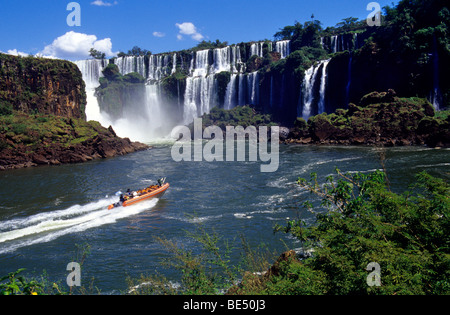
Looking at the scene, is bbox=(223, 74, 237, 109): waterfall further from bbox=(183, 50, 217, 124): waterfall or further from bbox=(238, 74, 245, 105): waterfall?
bbox=(183, 50, 217, 124): waterfall

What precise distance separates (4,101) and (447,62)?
52259 millimetres

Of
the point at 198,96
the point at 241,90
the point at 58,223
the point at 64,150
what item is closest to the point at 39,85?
the point at 64,150

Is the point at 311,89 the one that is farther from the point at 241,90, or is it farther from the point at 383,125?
the point at 241,90

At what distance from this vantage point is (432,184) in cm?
661

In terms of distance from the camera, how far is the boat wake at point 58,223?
45.8ft

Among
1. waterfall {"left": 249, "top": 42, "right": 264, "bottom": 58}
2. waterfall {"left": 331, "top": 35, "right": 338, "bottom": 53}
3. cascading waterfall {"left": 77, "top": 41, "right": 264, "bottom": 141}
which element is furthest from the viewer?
waterfall {"left": 249, "top": 42, "right": 264, "bottom": 58}

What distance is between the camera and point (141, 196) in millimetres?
18734

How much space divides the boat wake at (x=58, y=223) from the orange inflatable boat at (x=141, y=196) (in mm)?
257

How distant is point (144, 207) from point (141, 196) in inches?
34.2

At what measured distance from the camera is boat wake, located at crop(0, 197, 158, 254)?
45.8ft

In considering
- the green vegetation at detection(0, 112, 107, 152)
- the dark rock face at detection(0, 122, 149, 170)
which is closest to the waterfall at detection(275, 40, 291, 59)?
the dark rock face at detection(0, 122, 149, 170)

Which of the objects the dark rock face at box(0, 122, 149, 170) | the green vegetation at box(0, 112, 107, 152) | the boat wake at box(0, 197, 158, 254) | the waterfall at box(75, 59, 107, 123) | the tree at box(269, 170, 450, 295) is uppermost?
the waterfall at box(75, 59, 107, 123)

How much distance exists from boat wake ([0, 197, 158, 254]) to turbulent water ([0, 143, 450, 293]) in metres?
0.04

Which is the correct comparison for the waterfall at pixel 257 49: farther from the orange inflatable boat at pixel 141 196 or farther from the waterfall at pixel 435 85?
the orange inflatable boat at pixel 141 196
